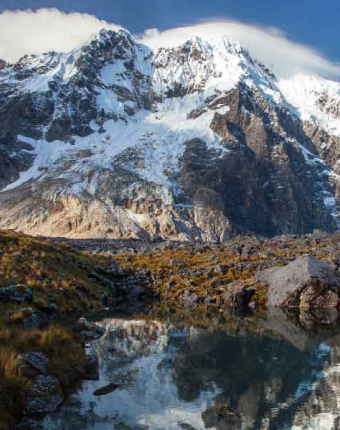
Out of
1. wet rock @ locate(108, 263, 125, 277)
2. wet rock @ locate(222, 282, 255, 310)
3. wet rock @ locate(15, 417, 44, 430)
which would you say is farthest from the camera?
wet rock @ locate(108, 263, 125, 277)

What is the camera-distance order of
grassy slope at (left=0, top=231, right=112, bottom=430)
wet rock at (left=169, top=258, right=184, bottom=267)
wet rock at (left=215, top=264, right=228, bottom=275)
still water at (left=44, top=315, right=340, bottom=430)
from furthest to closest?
wet rock at (left=169, top=258, right=184, bottom=267), wet rock at (left=215, top=264, right=228, bottom=275), still water at (left=44, top=315, right=340, bottom=430), grassy slope at (left=0, top=231, right=112, bottom=430)

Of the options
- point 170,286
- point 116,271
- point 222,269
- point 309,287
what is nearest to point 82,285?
point 170,286

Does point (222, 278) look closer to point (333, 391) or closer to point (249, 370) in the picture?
point (249, 370)

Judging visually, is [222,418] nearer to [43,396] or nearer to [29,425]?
[43,396]

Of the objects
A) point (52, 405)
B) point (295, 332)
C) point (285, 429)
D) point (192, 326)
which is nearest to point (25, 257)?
point (192, 326)

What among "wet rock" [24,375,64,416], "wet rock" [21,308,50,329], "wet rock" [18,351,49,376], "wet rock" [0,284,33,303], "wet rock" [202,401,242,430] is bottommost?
"wet rock" [202,401,242,430]

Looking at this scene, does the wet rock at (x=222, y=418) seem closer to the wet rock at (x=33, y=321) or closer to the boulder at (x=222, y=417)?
the boulder at (x=222, y=417)

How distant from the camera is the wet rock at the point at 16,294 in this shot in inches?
1371

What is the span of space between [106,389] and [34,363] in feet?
13.9

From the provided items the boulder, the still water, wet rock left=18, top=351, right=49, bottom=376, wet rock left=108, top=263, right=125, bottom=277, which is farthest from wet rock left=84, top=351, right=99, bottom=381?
wet rock left=108, top=263, right=125, bottom=277

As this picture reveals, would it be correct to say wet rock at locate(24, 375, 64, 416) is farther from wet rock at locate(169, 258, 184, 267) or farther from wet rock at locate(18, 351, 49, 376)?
wet rock at locate(169, 258, 184, 267)

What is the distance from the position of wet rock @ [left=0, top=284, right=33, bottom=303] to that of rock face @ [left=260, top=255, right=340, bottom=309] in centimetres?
3107

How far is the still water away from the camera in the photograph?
20.1 metres

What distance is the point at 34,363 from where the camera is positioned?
20.9 metres
